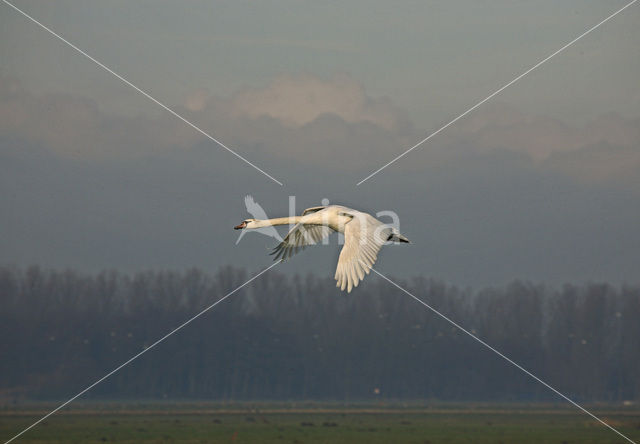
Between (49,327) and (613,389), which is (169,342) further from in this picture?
(613,389)

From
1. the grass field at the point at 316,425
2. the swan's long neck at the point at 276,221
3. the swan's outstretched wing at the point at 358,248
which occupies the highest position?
the swan's long neck at the point at 276,221

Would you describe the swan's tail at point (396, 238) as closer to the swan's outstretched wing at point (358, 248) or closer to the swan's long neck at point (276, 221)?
the swan's outstretched wing at point (358, 248)

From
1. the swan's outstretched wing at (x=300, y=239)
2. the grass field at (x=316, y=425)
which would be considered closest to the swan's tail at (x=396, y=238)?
the swan's outstretched wing at (x=300, y=239)

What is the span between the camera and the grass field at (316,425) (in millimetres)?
57625

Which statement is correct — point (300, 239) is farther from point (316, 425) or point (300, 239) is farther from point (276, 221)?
point (316, 425)

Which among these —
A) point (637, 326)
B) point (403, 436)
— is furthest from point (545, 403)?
point (403, 436)

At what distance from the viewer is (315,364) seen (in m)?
104

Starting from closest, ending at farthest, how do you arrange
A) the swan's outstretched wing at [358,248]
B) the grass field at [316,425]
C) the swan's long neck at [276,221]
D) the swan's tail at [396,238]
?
the swan's outstretched wing at [358,248], the swan's tail at [396,238], the swan's long neck at [276,221], the grass field at [316,425]

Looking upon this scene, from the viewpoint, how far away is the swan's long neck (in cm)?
2450

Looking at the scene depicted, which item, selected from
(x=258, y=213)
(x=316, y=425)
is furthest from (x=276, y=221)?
(x=316, y=425)

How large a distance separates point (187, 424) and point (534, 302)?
6096 centimetres

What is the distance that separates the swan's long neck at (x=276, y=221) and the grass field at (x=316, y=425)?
1163 inches

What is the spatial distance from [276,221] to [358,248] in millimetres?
5657

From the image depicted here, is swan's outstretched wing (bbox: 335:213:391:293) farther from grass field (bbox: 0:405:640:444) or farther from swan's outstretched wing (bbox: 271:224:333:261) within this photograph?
grass field (bbox: 0:405:640:444)
